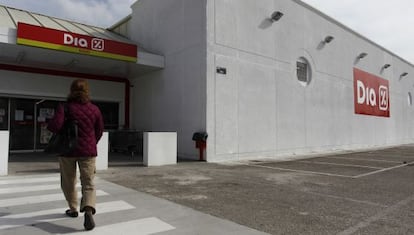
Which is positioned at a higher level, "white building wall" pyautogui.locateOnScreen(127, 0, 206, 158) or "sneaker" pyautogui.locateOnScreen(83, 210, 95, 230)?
"white building wall" pyautogui.locateOnScreen(127, 0, 206, 158)

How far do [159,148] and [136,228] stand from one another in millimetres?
6724

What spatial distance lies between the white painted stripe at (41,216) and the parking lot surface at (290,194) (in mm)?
1077

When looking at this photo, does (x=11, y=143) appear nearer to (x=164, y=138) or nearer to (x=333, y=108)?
(x=164, y=138)

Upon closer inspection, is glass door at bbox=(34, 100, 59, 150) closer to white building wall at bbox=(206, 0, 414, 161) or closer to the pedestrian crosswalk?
white building wall at bbox=(206, 0, 414, 161)

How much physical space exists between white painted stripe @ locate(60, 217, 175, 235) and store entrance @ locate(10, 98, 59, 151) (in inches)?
509

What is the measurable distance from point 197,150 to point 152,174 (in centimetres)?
365

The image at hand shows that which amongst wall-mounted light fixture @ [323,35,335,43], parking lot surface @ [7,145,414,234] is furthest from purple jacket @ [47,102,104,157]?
wall-mounted light fixture @ [323,35,335,43]

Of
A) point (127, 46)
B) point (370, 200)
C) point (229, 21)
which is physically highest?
point (229, 21)

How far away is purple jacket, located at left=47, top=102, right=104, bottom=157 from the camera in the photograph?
162 inches

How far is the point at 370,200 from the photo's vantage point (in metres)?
6.00

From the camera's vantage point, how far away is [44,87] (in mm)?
15125

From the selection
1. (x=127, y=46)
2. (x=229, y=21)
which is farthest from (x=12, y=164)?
(x=229, y=21)

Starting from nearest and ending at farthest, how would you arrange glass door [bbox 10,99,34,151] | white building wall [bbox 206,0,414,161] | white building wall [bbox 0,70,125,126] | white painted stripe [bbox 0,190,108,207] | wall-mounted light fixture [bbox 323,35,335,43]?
1. white painted stripe [bbox 0,190,108,207]
2. white building wall [bbox 206,0,414,161]
3. white building wall [bbox 0,70,125,126]
4. glass door [bbox 10,99,34,151]
5. wall-mounted light fixture [bbox 323,35,335,43]

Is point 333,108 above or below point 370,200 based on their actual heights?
above
